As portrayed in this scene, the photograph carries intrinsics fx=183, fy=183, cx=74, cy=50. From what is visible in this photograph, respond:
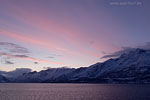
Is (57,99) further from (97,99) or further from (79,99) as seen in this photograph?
(97,99)

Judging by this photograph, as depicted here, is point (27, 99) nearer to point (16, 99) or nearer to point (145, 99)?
point (16, 99)

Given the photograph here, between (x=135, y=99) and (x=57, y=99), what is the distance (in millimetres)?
41800

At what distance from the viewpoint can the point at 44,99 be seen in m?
101

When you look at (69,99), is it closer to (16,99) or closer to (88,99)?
(88,99)

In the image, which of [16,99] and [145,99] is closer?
[145,99]

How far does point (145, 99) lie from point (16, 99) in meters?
69.2

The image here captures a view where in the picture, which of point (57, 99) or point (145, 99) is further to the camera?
point (57, 99)

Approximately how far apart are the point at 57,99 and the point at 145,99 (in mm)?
46696

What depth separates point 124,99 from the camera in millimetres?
95625

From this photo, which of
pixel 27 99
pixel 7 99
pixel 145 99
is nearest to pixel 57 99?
Answer: pixel 27 99

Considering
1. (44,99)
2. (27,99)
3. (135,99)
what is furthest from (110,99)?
(27,99)

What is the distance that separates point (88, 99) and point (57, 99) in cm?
1730

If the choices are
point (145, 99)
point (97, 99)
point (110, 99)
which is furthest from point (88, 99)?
point (145, 99)

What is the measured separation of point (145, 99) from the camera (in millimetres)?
94375
